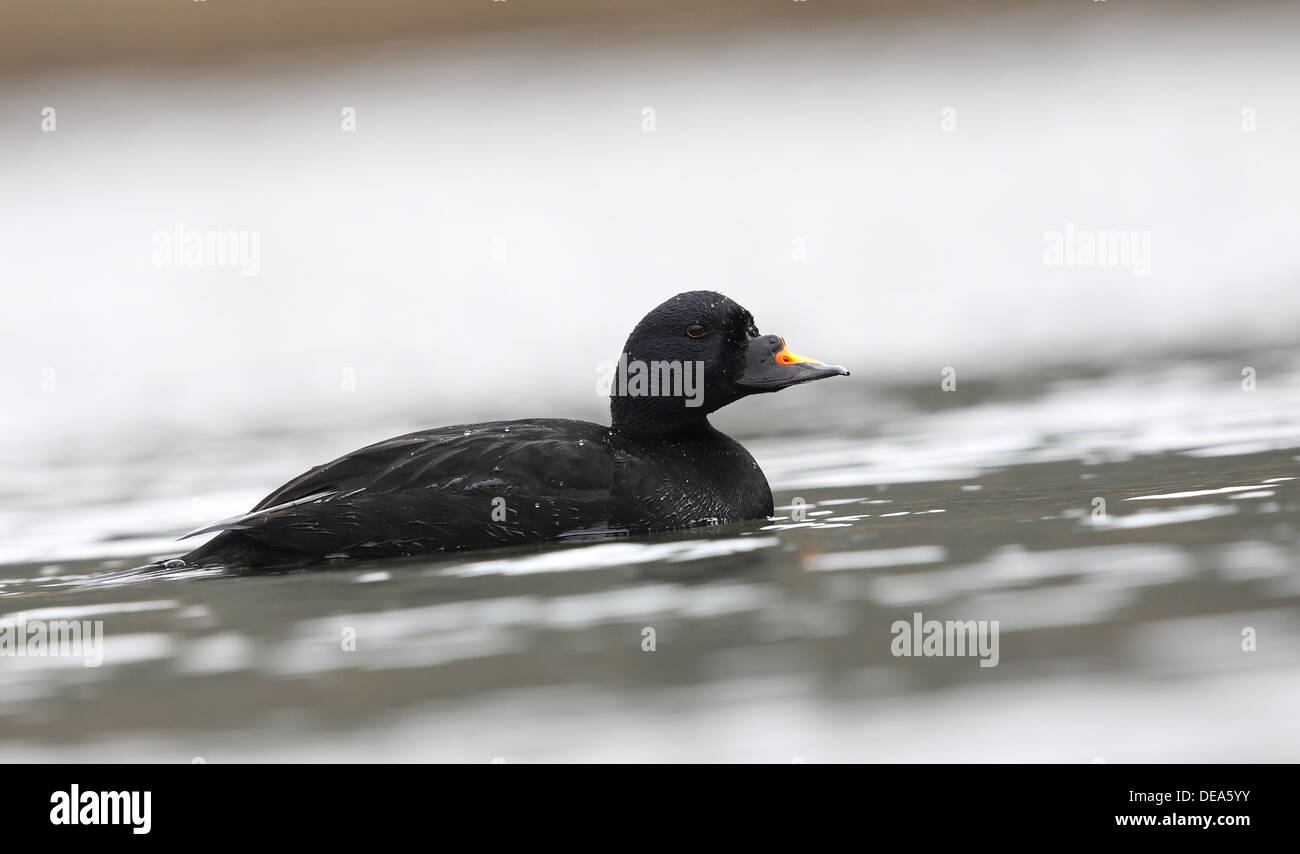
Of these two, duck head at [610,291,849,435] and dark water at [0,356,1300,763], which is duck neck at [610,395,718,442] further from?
dark water at [0,356,1300,763]

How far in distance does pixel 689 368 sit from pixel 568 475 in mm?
901

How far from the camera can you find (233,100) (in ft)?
81.8

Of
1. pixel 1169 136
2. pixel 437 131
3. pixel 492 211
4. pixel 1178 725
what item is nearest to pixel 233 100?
pixel 437 131

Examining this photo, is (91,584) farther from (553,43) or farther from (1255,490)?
(553,43)

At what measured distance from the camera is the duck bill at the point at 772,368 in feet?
27.2

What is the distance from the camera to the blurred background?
5.01 m

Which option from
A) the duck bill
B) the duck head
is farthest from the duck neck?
the duck bill

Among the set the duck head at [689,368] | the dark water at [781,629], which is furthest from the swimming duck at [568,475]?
the dark water at [781,629]

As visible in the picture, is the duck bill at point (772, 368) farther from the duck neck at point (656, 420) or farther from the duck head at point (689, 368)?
the duck neck at point (656, 420)

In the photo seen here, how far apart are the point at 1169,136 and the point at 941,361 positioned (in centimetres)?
888

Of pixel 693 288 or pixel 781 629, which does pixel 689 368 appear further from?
pixel 693 288

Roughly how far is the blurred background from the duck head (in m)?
0.70

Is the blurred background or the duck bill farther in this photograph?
the duck bill

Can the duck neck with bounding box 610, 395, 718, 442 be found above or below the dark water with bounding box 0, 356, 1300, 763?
above
